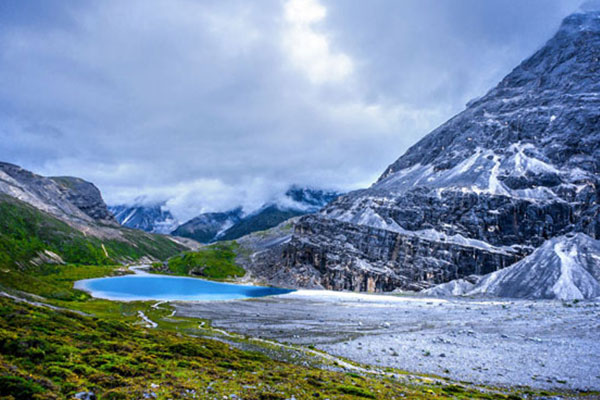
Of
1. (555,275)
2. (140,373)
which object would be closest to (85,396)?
(140,373)

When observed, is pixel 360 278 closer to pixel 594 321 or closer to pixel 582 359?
pixel 594 321

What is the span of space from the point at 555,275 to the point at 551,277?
1.73 meters

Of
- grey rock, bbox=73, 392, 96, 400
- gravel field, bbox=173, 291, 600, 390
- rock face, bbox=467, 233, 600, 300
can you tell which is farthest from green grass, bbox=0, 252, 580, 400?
rock face, bbox=467, 233, 600, 300

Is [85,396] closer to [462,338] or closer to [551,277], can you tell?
[462,338]

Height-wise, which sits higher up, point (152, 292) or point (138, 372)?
point (138, 372)

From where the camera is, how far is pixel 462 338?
5597 cm

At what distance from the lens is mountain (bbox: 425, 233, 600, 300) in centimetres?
11338

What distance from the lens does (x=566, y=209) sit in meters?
187

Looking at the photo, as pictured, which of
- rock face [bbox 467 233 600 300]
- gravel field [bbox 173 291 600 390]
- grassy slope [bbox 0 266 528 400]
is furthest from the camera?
rock face [bbox 467 233 600 300]

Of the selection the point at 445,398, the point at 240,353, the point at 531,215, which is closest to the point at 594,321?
the point at 445,398

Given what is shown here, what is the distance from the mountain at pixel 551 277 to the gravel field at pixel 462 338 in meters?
31.7

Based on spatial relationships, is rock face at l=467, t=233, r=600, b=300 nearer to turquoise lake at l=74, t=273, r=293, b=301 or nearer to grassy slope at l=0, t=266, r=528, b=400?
turquoise lake at l=74, t=273, r=293, b=301

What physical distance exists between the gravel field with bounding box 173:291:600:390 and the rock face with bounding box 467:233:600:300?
3160 cm

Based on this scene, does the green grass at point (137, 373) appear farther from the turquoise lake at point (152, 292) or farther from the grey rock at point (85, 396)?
the turquoise lake at point (152, 292)
